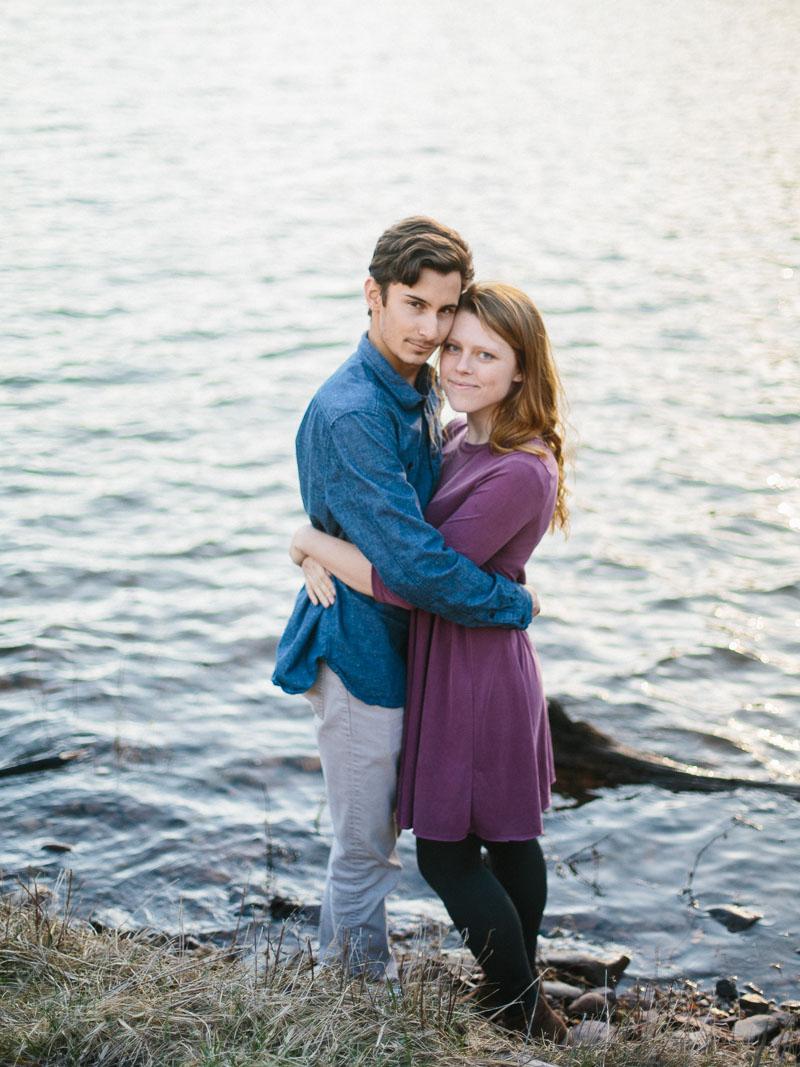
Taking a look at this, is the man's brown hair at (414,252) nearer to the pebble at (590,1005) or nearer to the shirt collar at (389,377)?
the shirt collar at (389,377)

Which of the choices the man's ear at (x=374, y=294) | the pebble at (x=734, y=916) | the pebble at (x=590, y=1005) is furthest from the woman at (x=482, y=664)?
the pebble at (x=734, y=916)

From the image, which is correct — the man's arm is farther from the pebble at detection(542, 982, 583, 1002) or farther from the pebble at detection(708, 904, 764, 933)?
the pebble at detection(708, 904, 764, 933)

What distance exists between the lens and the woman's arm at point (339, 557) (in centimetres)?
334

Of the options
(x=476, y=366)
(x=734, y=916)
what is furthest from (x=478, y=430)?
(x=734, y=916)

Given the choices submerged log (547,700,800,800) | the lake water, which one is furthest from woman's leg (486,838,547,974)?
submerged log (547,700,800,800)

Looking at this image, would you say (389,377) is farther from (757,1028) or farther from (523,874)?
(757,1028)

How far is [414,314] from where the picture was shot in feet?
10.8

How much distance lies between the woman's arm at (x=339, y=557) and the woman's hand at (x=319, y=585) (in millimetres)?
10

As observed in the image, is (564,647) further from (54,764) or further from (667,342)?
(667,342)

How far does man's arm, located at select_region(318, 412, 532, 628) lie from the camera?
10.4 ft

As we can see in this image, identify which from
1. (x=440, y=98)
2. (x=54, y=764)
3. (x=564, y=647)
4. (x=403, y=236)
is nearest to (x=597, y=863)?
(x=564, y=647)

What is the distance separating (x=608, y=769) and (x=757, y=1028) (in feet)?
5.60

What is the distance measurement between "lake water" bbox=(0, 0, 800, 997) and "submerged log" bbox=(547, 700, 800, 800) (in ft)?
0.29

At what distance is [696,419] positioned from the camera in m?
9.93
